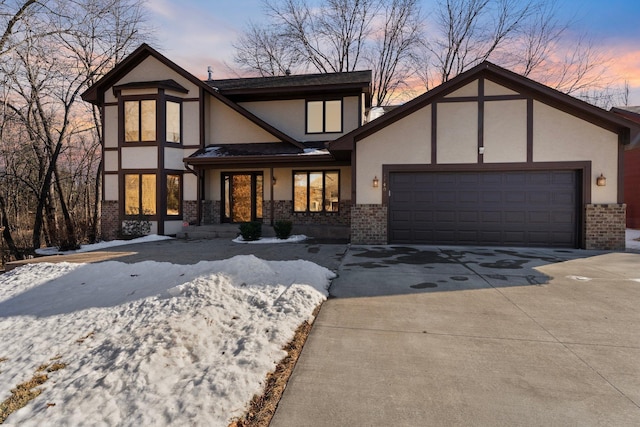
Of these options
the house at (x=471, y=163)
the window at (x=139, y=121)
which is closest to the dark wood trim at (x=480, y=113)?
the house at (x=471, y=163)

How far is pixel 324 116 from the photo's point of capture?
1464 cm

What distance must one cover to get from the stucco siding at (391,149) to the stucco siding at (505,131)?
1.75 meters

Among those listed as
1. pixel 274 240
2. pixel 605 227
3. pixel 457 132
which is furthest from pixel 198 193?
pixel 605 227

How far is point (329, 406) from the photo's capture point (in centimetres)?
242

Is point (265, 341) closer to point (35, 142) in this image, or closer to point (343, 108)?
point (343, 108)

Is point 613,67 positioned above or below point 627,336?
above

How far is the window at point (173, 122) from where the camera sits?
44.9 feet

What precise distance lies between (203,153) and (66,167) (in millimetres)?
16190

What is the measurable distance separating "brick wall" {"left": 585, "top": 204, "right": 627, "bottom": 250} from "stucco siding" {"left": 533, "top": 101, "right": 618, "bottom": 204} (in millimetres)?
264

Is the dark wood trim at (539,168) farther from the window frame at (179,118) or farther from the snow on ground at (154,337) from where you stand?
the window frame at (179,118)

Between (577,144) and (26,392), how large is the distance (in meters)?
12.6

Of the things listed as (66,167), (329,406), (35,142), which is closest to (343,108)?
(329,406)

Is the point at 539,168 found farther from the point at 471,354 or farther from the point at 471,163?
the point at 471,354

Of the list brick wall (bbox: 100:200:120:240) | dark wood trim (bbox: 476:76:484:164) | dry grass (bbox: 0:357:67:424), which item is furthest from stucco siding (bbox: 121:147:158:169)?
dark wood trim (bbox: 476:76:484:164)
